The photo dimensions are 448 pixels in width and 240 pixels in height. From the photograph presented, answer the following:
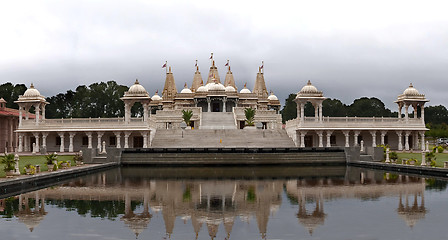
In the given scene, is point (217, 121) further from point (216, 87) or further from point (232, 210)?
point (232, 210)

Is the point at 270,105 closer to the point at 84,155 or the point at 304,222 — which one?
the point at 84,155

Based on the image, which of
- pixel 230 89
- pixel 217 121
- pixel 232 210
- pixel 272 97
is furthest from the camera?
pixel 272 97

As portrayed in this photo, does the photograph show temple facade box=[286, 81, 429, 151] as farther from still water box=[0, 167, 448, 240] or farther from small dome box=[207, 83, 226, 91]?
still water box=[0, 167, 448, 240]

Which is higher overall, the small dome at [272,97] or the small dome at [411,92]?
the small dome at [272,97]

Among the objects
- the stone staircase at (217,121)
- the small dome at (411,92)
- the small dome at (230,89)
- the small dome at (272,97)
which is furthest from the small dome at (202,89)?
the small dome at (411,92)

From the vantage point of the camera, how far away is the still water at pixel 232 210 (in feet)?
41.0

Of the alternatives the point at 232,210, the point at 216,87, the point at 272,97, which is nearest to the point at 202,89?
the point at 216,87

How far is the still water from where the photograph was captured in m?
12.5

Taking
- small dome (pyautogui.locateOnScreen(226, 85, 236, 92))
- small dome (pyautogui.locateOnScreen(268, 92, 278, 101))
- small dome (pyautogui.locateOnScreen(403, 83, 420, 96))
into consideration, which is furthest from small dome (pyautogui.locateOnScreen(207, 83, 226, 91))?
small dome (pyautogui.locateOnScreen(403, 83, 420, 96))

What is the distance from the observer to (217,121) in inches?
2544

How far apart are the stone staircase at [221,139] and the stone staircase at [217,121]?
10117mm

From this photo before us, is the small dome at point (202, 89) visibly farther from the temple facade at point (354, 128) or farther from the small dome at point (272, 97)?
the temple facade at point (354, 128)

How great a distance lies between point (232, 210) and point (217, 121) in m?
49.0

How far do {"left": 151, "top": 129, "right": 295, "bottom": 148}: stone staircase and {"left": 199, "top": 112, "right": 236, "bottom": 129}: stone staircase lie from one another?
1012 centimetres
